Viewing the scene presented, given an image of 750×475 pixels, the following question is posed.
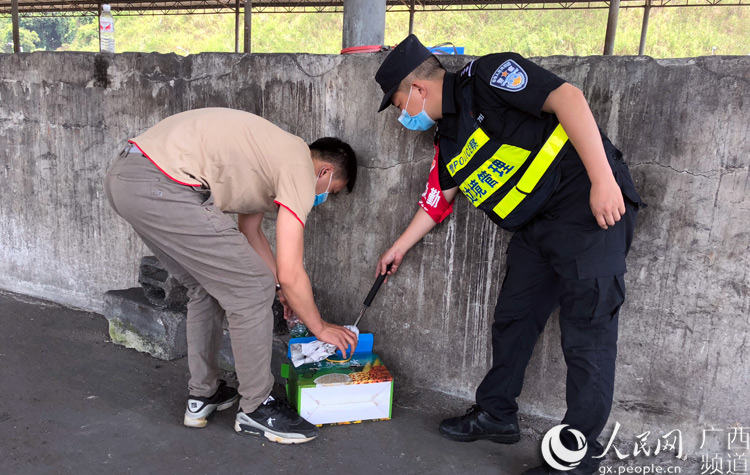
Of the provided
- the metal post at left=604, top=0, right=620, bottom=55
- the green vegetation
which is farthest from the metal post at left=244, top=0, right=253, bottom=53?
the green vegetation

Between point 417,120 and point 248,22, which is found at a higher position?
point 248,22

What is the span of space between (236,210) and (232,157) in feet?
0.82

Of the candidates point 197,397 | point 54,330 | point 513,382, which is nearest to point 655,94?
point 513,382

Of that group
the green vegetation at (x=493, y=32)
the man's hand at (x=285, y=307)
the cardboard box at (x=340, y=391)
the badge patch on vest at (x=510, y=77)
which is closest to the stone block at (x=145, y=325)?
the man's hand at (x=285, y=307)

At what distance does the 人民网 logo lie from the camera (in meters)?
1.98

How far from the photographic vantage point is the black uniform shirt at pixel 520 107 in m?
1.81

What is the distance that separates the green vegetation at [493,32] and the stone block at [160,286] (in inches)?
711

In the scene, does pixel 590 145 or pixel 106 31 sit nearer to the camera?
pixel 590 145

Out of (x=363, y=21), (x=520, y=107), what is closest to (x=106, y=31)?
(x=363, y=21)

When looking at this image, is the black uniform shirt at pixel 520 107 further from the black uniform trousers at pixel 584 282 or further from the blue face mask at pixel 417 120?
the blue face mask at pixel 417 120

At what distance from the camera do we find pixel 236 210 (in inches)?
90.1

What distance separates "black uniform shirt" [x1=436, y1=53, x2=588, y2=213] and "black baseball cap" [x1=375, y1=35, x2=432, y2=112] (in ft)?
0.62

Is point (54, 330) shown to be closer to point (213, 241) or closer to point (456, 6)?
point (213, 241)

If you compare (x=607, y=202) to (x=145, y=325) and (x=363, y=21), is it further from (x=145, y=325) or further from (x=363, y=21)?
(x=145, y=325)
